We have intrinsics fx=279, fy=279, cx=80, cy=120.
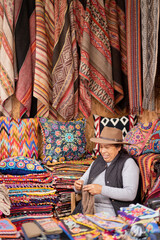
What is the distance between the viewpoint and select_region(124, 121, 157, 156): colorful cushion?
91.8 inches

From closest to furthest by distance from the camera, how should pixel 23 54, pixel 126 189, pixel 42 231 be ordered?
pixel 42 231 → pixel 126 189 → pixel 23 54

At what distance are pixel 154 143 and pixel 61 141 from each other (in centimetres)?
105

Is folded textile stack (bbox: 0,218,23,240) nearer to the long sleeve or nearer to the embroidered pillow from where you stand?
the long sleeve

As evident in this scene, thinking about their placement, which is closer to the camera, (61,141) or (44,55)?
(61,141)

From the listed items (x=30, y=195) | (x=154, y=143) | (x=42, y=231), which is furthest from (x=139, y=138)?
(x=42, y=231)

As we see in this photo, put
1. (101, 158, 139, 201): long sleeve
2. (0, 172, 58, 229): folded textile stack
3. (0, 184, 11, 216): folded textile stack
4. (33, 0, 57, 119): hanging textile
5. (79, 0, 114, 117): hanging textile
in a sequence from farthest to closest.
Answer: (79, 0, 114, 117): hanging textile → (33, 0, 57, 119): hanging textile → (0, 172, 58, 229): folded textile stack → (101, 158, 139, 201): long sleeve → (0, 184, 11, 216): folded textile stack

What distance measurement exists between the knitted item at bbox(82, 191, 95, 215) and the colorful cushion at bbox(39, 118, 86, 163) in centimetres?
109

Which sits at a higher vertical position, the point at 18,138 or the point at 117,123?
the point at 117,123

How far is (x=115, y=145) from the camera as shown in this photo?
83.3 inches

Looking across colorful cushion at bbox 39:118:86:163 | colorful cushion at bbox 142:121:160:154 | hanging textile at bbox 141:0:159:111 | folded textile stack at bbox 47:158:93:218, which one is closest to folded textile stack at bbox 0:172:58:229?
folded textile stack at bbox 47:158:93:218

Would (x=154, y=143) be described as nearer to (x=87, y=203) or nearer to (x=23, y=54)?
(x=87, y=203)

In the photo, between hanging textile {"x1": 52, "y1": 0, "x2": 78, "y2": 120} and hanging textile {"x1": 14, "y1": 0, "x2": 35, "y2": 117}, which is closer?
hanging textile {"x1": 14, "y1": 0, "x2": 35, "y2": 117}

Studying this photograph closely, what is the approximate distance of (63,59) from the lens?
313cm

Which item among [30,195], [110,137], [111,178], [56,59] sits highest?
[56,59]
